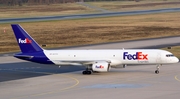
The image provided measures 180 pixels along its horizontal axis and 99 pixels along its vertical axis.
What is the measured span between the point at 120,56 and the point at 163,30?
218 feet

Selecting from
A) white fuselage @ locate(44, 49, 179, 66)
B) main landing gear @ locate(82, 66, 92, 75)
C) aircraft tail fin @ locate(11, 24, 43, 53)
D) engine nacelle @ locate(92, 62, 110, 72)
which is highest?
aircraft tail fin @ locate(11, 24, 43, 53)

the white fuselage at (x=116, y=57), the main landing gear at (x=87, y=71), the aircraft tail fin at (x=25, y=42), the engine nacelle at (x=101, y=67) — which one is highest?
the aircraft tail fin at (x=25, y=42)

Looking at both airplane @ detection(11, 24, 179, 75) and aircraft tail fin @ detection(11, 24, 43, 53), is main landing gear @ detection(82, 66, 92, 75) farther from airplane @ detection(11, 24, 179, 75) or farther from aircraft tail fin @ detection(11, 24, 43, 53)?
aircraft tail fin @ detection(11, 24, 43, 53)

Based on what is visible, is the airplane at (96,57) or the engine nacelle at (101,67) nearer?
the engine nacelle at (101,67)

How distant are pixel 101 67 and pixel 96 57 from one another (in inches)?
86.1

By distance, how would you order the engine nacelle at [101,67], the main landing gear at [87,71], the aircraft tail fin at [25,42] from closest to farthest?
1. the engine nacelle at [101,67]
2. the main landing gear at [87,71]
3. the aircraft tail fin at [25,42]

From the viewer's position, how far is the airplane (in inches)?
2343

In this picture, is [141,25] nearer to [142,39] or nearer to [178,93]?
[142,39]

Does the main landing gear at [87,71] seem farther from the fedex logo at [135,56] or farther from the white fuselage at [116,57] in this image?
the fedex logo at [135,56]

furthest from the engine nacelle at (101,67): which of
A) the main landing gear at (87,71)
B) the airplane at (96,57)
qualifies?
the main landing gear at (87,71)

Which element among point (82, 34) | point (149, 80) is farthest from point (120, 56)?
point (82, 34)

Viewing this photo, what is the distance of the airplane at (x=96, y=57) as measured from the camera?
59.5m

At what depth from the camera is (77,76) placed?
59406 mm

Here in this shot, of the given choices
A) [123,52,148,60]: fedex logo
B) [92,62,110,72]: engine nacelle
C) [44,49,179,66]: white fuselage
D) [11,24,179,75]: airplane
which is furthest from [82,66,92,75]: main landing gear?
[123,52,148,60]: fedex logo
